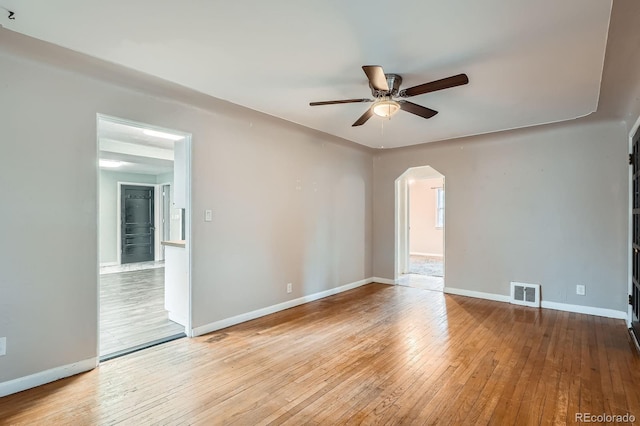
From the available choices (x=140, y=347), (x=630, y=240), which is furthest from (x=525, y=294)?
(x=140, y=347)

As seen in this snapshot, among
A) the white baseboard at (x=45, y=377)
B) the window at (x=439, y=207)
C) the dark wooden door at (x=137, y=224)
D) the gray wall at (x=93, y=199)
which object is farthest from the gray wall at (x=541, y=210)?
the dark wooden door at (x=137, y=224)

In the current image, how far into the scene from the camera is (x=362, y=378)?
2.54m

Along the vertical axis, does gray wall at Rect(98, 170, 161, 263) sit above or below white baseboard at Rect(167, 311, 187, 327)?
above

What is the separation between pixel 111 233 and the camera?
7.90 m

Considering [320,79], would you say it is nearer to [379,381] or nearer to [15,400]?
[379,381]

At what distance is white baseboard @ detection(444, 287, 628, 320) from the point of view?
4.04 m

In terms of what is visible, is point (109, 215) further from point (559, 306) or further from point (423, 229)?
point (559, 306)

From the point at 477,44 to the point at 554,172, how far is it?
3110 millimetres

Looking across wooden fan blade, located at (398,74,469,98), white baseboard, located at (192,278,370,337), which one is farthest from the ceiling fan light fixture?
white baseboard, located at (192,278,370,337)

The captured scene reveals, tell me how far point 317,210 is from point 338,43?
2.91 m

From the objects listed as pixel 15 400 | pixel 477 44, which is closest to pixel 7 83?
pixel 15 400

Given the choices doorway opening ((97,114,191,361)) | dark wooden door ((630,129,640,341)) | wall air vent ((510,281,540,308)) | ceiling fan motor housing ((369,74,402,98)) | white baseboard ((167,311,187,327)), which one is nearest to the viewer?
ceiling fan motor housing ((369,74,402,98))

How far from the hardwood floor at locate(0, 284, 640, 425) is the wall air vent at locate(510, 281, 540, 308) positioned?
2.31ft

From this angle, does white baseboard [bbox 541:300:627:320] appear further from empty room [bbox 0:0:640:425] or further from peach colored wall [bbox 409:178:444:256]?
peach colored wall [bbox 409:178:444:256]
